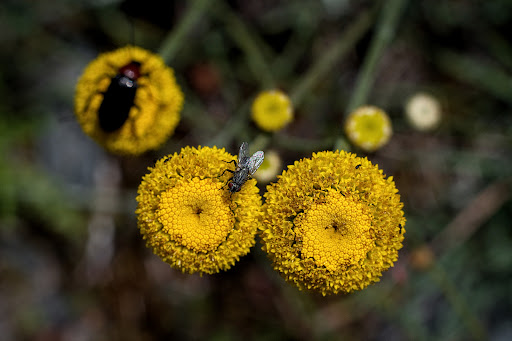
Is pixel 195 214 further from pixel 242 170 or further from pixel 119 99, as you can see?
pixel 119 99

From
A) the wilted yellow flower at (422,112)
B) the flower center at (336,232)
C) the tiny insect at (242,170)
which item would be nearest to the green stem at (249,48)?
the tiny insect at (242,170)

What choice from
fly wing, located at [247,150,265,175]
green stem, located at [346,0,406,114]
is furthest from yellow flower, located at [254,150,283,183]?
green stem, located at [346,0,406,114]

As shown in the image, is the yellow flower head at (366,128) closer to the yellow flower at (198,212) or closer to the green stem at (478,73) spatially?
the yellow flower at (198,212)

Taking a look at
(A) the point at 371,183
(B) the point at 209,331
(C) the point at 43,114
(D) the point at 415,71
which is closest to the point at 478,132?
(D) the point at 415,71

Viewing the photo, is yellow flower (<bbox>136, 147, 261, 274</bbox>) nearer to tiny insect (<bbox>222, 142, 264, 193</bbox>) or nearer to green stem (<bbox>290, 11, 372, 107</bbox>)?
tiny insect (<bbox>222, 142, 264, 193</bbox>)

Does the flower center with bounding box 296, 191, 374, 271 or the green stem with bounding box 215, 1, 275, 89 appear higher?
the green stem with bounding box 215, 1, 275, 89
